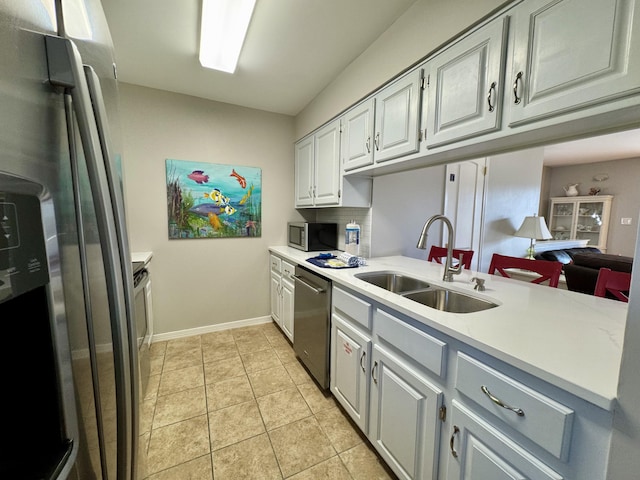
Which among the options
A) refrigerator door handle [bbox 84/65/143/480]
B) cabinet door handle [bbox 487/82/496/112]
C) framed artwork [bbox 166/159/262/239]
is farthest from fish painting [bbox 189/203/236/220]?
cabinet door handle [bbox 487/82/496/112]

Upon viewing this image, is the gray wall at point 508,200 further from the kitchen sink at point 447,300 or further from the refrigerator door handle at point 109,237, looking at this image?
the refrigerator door handle at point 109,237

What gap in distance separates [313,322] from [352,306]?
56cm

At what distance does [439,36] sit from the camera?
139cm

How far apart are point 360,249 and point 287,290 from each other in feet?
2.72

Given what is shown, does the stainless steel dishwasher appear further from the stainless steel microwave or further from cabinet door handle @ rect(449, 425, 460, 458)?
cabinet door handle @ rect(449, 425, 460, 458)

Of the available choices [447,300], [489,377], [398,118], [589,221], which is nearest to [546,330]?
[489,377]

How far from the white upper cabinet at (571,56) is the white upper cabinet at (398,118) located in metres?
Result: 0.52

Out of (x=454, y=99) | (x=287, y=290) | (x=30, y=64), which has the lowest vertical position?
(x=287, y=290)

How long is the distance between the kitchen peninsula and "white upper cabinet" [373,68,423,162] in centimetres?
87

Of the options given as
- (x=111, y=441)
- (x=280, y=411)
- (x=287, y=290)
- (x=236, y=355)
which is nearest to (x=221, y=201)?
(x=287, y=290)

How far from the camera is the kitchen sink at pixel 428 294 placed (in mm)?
1458

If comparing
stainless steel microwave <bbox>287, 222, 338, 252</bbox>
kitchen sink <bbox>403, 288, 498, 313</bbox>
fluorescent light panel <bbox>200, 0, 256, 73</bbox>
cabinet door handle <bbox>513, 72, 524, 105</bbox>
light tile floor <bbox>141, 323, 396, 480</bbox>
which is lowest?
light tile floor <bbox>141, 323, 396, 480</bbox>

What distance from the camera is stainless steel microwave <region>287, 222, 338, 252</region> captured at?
9.24 feet

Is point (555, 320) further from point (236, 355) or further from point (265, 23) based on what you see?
point (236, 355)
